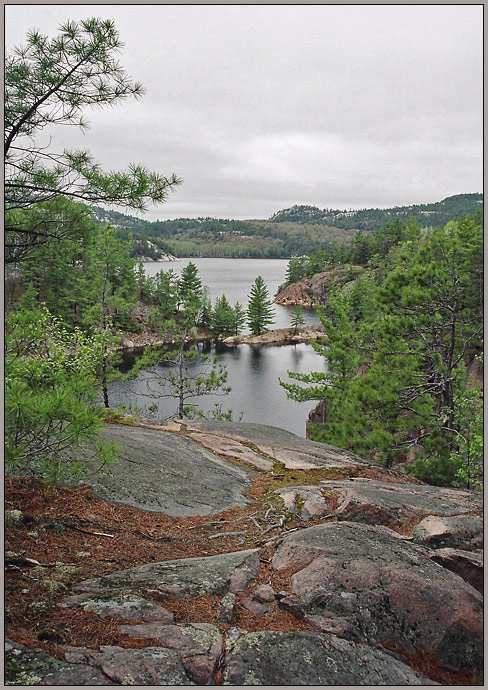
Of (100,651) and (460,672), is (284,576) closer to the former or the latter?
(460,672)

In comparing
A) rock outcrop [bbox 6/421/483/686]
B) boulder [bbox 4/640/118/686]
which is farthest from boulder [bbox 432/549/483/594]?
boulder [bbox 4/640/118/686]

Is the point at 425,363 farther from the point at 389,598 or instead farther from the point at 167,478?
the point at 389,598

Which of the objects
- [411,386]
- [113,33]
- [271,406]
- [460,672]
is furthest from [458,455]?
[271,406]

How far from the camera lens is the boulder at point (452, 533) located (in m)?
5.29

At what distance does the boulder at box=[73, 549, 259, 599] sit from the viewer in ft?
12.6

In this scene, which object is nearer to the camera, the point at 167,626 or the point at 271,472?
the point at 167,626

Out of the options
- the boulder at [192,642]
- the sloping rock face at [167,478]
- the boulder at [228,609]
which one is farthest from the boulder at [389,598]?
the sloping rock face at [167,478]

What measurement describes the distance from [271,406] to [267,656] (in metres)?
30.6

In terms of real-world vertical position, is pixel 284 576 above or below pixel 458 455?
→ above

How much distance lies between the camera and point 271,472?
9688 mm

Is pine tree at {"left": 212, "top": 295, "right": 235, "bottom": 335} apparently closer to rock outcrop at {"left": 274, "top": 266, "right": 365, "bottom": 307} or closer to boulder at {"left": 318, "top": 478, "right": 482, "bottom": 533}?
rock outcrop at {"left": 274, "top": 266, "right": 365, "bottom": 307}

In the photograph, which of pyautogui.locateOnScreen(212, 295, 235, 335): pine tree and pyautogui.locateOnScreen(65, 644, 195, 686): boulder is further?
pyautogui.locateOnScreen(212, 295, 235, 335): pine tree

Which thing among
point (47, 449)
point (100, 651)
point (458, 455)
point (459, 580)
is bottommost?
point (458, 455)

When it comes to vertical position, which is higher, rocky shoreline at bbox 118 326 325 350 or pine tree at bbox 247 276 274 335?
pine tree at bbox 247 276 274 335
